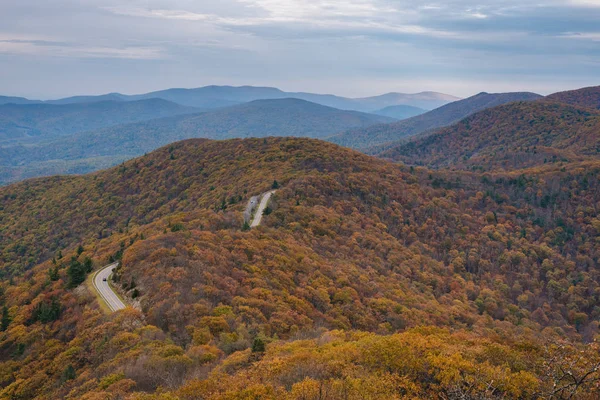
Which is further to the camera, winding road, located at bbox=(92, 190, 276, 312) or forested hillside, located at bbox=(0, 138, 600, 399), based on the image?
winding road, located at bbox=(92, 190, 276, 312)

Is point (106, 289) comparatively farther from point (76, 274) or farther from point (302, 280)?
point (302, 280)

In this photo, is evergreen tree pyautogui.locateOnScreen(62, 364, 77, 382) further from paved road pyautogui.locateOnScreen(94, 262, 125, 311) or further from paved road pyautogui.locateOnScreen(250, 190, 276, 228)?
paved road pyautogui.locateOnScreen(250, 190, 276, 228)

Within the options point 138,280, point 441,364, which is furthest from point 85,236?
point 441,364

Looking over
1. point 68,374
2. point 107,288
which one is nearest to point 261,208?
point 107,288

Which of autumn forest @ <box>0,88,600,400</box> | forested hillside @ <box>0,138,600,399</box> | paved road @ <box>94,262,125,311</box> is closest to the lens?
autumn forest @ <box>0,88,600,400</box>

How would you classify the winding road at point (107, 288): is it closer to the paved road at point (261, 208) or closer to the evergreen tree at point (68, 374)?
the paved road at point (261, 208)

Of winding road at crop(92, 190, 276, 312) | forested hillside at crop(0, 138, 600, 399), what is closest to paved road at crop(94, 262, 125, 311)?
winding road at crop(92, 190, 276, 312)

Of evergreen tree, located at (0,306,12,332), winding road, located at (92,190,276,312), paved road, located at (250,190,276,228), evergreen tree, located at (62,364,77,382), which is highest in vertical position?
paved road, located at (250,190,276,228)
